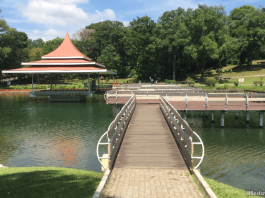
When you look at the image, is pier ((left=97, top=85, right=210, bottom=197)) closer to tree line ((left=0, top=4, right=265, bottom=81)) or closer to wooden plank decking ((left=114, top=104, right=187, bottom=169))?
wooden plank decking ((left=114, top=104, right=187, bottom=169))

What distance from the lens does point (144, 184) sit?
6641mm

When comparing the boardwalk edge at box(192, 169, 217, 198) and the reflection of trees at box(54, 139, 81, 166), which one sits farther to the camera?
the reflection of trees at box(54, 139, 81, 166)

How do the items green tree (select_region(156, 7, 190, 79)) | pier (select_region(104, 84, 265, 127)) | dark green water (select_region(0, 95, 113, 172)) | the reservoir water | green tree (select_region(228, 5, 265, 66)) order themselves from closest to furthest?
the reservoir water, dark green water (select_region(0, 95, 113, 172)), pier (select_region(104, 84, 265, 127)), green tree (select_region(156, 7, 190, 79)), green tree (select_region(228, 5, 265, 66))

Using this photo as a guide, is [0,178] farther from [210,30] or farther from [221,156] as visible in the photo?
[210,30]

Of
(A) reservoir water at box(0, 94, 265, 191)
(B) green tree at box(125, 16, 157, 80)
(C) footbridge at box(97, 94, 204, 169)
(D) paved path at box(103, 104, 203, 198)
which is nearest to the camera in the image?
(D) paved path at box(103, 104, 203, 198)

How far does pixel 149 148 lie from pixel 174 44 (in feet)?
202

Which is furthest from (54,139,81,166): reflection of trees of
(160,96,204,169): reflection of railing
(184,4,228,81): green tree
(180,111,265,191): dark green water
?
(184,4,228,81): green tree

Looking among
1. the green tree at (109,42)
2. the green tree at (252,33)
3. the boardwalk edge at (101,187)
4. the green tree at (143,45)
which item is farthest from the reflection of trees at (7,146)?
the green tree at (252,33)

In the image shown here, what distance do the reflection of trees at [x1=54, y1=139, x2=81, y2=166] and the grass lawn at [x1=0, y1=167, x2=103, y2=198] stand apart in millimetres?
2854

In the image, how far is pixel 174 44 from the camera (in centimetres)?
6800

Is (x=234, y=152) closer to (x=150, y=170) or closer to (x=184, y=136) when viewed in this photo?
(x=184, y=136)

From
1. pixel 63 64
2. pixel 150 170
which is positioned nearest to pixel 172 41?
pixel 63 64

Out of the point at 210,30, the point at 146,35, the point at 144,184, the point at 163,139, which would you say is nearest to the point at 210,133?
the point at 163,139

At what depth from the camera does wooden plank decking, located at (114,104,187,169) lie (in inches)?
324
